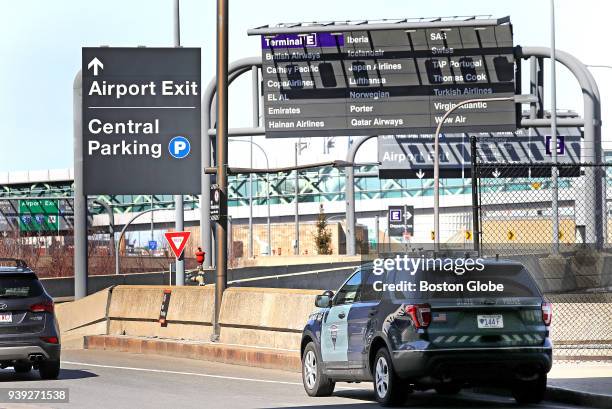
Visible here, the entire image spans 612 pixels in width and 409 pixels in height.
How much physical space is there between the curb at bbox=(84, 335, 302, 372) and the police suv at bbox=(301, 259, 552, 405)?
589 cm

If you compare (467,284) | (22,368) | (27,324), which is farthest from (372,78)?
(467,284)

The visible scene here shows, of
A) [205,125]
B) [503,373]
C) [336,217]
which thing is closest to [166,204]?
[336,217]

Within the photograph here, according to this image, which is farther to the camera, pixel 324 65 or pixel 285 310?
pixel 324 65

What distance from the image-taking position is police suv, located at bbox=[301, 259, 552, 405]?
47.6 feet

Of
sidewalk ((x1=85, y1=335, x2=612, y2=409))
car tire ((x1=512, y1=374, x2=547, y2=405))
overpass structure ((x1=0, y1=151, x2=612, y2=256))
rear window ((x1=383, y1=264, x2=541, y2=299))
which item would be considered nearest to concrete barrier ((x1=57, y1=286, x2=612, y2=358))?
sidewalk ((x1=85, y1=335, x2=612, y2=409))

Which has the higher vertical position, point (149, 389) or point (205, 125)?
point (205, 125)

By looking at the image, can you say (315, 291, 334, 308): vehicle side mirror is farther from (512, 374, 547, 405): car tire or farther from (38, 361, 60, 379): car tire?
(38, 361, 60, 379): car tire

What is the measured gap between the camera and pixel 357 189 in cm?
12456

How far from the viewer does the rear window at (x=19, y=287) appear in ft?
63.7

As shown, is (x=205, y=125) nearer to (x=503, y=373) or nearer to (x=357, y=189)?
(x=503, y=373)

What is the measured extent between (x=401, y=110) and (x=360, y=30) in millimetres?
3318

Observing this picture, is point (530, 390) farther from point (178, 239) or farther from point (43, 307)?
point (178, 239)

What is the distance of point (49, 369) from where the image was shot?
64.4 feet

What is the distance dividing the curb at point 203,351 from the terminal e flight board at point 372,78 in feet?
75.1
